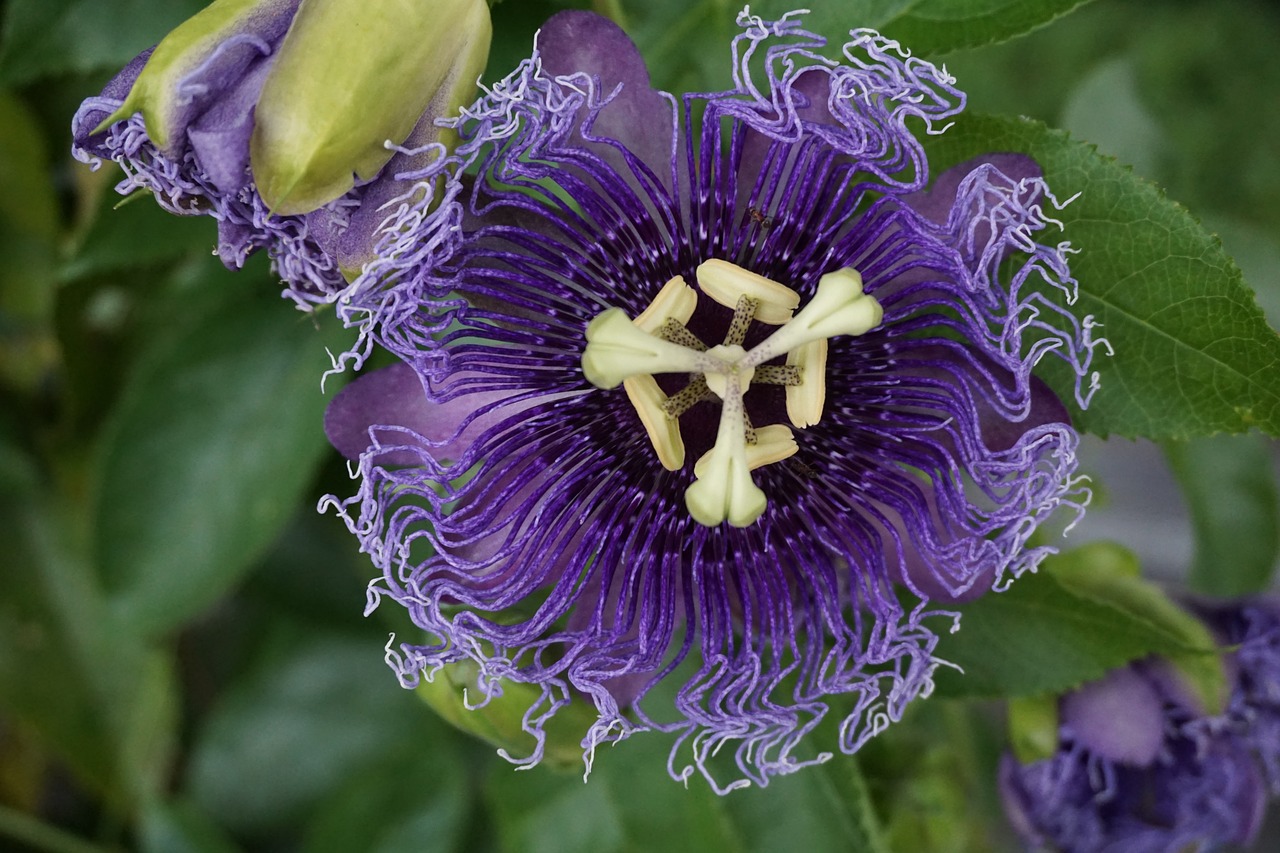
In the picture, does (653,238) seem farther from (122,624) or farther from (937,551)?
(122,624)

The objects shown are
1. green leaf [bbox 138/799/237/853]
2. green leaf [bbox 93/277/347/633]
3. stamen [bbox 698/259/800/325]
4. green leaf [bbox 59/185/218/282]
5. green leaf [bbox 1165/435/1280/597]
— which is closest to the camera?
stamen [bbox 698/259/800/325]

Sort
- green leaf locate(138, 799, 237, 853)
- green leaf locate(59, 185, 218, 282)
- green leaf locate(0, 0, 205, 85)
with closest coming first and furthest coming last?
green leaf locate(0, 0, 205, 85), green leaf locate(59, 185, 218, 282), green leaf locate(138, 799, 237, 853)

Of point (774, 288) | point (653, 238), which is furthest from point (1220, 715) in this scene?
point (653, 238)

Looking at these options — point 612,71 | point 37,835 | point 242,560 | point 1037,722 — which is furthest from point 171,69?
point 37,835

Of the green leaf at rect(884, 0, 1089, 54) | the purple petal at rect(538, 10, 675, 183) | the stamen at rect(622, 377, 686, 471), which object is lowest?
the stamen at rect(622, 377, 686, 471)

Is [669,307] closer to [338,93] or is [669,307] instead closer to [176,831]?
[338,93]

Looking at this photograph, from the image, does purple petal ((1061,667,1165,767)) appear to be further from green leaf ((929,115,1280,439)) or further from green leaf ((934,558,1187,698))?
green leaf ((929,115,1280,439))

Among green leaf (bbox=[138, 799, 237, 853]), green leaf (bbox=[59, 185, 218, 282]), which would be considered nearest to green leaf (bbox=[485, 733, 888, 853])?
green leaf (bbox=[138, 799, 237, 853])
